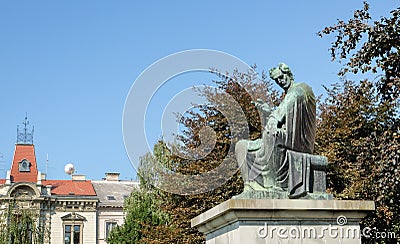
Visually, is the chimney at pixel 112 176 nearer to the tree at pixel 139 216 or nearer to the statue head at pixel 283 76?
the tree at pixel 139 216

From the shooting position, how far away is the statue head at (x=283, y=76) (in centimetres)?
1015

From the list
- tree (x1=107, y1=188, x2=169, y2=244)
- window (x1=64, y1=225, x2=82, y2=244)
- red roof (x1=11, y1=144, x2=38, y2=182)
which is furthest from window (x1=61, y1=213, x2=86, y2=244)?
tree (x1=107, y1=188, x2=169, y2=244)

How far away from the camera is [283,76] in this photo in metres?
10.1

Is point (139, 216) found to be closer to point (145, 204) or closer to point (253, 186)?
point (145, 204)

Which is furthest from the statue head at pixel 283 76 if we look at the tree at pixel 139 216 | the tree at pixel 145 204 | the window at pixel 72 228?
the window at pixel 72 228

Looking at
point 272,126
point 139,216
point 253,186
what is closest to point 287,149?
point 272,126

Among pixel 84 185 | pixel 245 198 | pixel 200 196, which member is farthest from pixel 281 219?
pixel 84 185

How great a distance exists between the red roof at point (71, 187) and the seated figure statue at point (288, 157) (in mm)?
47726

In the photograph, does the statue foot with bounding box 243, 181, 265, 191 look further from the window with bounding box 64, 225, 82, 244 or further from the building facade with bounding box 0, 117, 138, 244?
the window with bounding box 64, 225, 82, 244

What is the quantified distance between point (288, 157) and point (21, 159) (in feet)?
168

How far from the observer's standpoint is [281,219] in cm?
913

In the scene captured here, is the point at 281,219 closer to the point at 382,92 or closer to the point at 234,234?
the point at 234,234

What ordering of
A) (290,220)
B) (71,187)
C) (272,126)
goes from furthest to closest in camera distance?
(71,187) < (272,126) < (290,220)

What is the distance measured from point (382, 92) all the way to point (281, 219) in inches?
344
